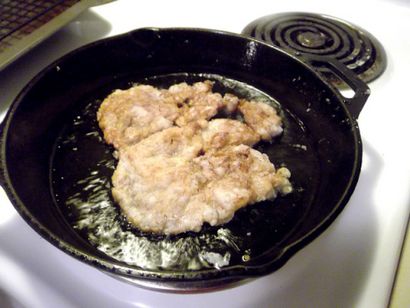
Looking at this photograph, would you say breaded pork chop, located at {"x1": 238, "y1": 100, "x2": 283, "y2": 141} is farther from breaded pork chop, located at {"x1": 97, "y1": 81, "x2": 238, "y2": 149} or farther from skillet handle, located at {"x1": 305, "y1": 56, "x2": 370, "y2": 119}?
skillet handle, located at {"x1": 305, "y1": 56, "x2": 370, "y2": 119}

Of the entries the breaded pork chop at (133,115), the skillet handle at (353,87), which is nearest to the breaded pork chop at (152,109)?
the breaded pork chop at (133,115)

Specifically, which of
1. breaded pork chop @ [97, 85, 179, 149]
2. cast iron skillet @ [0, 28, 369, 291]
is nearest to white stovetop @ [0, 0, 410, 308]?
cast iron skillet @ [0, 28, 369, 291]

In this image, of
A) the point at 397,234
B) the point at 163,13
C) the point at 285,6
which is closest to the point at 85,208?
the point at 397,234

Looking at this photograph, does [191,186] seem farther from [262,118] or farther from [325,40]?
[325,40]

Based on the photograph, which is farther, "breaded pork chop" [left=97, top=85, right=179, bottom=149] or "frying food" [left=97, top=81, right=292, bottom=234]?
"breaded pork chop" [left=97, top=85, right=179, bottom=149]

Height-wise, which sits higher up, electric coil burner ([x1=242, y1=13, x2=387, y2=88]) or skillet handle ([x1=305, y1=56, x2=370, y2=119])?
electric coil burner ([x1=242, y1=13, x2=387, y2=88])

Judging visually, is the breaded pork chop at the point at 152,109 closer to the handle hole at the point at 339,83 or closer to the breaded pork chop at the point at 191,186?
the breaded pork chop at the point at 191,186

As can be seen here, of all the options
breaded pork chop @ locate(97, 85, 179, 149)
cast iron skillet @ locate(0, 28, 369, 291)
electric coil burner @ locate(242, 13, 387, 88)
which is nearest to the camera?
cast iron skillet @ locate(0, 28, 369, 291)

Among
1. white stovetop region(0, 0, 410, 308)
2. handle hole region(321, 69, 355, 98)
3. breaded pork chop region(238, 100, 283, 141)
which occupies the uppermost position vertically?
handle hole region(321, 69, 355, 98)
